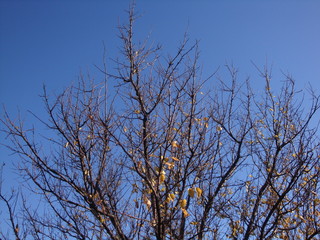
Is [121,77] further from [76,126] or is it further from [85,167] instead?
[85,167]

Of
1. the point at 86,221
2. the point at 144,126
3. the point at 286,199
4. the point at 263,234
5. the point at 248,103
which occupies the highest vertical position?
the point at 248,103

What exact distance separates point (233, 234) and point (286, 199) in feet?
3.28

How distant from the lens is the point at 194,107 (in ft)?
15.1

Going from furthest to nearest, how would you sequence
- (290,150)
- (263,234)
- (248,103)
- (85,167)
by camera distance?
1. (248,103)
2. (290,150)
3. (85,167)
4. (263,234)

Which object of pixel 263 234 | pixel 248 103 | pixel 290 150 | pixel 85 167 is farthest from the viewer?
pixel 248 103

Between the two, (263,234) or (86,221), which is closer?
(263,234)

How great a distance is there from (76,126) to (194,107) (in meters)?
1.83

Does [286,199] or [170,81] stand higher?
[170,81]

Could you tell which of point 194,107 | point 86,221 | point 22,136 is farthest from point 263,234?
point 22,136

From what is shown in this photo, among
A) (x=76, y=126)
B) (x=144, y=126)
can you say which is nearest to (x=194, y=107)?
(x=144, y=126)

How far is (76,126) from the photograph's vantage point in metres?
4.40

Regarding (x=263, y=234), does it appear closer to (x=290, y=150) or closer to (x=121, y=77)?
(x=290, y=150)

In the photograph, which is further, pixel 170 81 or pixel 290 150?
pixel 290 150

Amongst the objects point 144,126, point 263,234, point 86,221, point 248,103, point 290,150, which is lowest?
point 263,234
